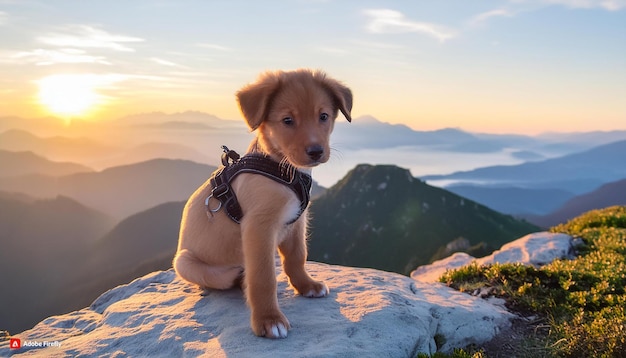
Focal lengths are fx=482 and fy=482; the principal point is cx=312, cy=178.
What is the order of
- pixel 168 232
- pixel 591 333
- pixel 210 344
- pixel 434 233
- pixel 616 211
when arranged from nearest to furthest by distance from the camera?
1. pixel 210 344
2. pixel 591 333
3. pixel 616 211
4. pixel 434 233
5. pixel 168 232

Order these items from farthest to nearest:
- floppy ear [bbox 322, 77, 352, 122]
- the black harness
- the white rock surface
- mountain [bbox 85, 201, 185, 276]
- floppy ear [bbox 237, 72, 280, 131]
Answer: mountain [bbox 85, 201, 185, 276] < the white rock surface < floppy ear [bbox 322, 77, 352, 122] < the black harness < floppy ear [bbox 237, 72, 280, 131]

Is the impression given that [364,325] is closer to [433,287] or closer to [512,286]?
[433,287]

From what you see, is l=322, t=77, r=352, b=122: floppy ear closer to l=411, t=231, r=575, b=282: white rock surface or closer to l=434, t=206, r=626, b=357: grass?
l=434, t=206, r=626, b=357: grass

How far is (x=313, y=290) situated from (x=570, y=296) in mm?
4656

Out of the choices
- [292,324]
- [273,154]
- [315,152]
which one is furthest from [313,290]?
[315,152]

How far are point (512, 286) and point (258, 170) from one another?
5.70m

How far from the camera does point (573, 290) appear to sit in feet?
28.7

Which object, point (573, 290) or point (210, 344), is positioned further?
point (573, 290)

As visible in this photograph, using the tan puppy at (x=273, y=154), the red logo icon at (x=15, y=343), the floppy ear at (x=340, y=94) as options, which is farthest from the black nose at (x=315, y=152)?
the red logo icon at (x=15, y=343)

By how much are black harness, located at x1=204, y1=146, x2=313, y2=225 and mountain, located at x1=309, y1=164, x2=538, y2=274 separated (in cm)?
11543

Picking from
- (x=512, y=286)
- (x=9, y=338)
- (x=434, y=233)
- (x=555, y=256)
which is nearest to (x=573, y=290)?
(x=512, y=286)

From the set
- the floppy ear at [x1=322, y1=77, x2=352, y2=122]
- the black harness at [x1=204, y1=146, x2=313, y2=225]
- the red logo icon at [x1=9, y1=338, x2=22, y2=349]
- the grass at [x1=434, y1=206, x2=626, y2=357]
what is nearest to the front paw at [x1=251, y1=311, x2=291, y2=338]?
the black harness at [x1=204, y1=146, x2=313, y2=225]

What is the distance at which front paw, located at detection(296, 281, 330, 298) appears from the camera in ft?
22.8

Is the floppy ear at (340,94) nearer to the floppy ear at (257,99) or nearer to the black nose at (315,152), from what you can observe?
the floppy ear at (257,99)
